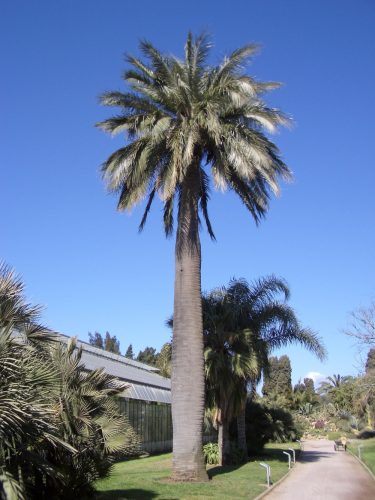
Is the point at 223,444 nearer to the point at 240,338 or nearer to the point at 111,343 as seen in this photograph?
the point at 240,338

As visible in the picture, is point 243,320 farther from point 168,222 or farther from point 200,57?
point 200,57

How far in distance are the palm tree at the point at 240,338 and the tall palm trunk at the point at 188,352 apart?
5.69m

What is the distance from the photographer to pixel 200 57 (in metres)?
18.8

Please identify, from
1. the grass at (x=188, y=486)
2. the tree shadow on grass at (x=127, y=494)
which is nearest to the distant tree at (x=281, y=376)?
the grass at (x=188, y=486)

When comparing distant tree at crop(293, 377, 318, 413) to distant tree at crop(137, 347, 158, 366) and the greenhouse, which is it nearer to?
distant tree at crop(137, 347, 158, 366)

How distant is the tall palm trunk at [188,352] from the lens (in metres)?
17.0

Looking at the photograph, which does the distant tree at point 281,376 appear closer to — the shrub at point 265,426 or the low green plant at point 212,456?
the shrub at point 265,426

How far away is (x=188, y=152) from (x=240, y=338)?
9840mm

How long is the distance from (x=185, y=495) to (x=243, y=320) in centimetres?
1278

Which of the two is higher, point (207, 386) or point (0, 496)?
point (207, 386)

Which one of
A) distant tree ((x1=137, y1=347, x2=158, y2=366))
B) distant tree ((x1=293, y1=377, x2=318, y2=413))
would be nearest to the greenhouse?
distant tree ((x1=293, y1=377, x2=318, y2=413))

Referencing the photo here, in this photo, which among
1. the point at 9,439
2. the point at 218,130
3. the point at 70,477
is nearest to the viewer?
the point at 9,439

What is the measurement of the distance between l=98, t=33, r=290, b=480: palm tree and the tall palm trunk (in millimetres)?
31

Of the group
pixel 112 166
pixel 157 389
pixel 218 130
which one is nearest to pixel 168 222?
pixel 112 166
